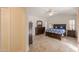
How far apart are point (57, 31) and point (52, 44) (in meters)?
0.24

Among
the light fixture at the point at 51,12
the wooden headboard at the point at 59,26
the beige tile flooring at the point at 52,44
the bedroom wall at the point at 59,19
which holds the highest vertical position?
the light fixture at the point at 51,12

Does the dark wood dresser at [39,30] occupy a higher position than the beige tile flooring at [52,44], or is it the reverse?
the dark wood dresser at [39,30]

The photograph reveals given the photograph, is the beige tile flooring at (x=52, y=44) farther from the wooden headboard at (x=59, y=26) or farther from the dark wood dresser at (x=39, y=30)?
the wooden headboard at (x=59, y=26)

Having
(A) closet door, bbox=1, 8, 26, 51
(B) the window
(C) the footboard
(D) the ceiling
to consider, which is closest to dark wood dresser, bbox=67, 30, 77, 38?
(B) the window

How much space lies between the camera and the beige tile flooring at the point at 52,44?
1.57 meters

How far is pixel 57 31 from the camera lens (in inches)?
68.6

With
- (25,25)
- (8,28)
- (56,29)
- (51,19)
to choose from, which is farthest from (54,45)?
(8,28)

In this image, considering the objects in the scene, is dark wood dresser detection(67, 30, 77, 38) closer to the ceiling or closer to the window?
the window

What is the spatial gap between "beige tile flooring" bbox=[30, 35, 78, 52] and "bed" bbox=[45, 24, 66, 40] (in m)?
0.07

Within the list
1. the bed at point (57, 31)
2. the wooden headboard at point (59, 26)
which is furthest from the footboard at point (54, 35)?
the wooden headboard at point (59, 26)

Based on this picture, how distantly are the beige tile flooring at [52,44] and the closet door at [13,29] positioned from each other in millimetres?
202

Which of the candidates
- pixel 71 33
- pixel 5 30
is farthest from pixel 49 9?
pixel 5 30
